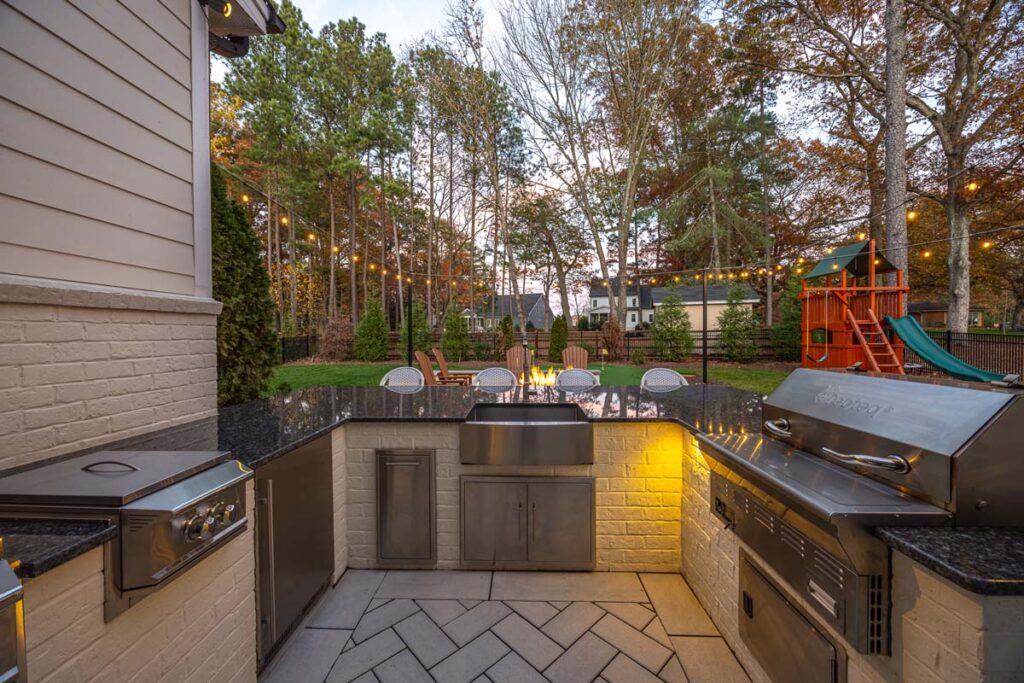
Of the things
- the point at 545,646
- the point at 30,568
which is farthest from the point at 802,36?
the point at 30,568

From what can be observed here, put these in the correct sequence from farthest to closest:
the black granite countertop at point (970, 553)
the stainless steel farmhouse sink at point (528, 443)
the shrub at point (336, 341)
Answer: the shrub at point (336, 341) < the stainless steel farmhouse sink at point (528, 443) < the black granite countertop at point (970, 553)

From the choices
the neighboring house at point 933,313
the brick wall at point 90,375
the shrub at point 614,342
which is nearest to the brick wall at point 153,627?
the brick wall at point 90,375

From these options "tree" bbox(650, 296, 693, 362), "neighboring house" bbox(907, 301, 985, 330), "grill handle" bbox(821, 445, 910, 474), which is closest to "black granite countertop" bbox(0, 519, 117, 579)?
"grill handle" bbox(821, 445, 910, 474)

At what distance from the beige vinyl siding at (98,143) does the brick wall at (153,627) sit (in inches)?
51.0

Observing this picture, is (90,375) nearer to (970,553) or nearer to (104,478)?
(104,478)

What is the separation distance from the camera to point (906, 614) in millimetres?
993

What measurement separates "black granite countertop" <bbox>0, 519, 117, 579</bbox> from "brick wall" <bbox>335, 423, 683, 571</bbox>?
141cm

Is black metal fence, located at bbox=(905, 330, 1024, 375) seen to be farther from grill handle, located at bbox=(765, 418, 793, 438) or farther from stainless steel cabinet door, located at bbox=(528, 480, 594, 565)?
stainless steel cabinet door, located at bbox=(528, 480, 594, 565)

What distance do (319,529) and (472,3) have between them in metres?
13.7

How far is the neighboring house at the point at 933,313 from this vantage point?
2442 cm

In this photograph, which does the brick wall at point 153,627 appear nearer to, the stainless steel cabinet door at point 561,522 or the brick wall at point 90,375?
the brick wall at point 90,375

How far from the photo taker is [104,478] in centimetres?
123

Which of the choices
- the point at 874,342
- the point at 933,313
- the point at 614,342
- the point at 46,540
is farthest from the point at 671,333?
the point at 933,313

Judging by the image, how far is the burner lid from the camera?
1.10m
